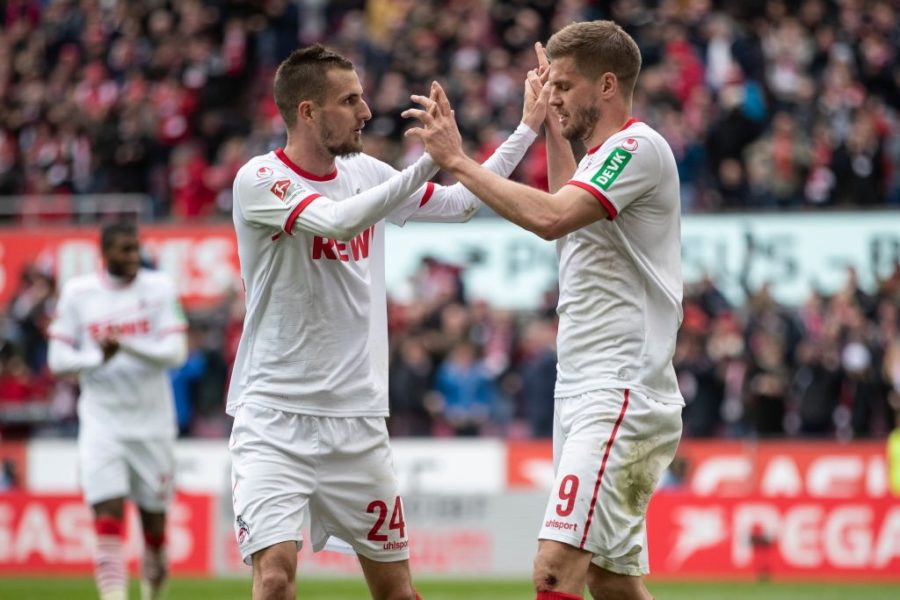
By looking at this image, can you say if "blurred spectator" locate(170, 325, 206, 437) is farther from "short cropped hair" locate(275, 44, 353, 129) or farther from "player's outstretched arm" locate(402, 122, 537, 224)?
"short cropped hair" locate(275, 44, 353, 129)

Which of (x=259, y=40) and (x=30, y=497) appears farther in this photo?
(x=259, y=40)

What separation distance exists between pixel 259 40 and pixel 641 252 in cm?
1859

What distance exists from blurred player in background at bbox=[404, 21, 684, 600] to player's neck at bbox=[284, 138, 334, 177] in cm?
73

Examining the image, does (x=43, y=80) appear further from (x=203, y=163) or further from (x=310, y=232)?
(x=310, y=232)

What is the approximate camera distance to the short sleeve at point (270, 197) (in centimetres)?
718

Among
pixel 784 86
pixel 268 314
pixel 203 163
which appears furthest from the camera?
pixel 203 163

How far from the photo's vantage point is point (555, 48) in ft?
23.4

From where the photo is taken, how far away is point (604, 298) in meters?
6.99

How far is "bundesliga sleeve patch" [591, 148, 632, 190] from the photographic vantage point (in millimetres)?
6836

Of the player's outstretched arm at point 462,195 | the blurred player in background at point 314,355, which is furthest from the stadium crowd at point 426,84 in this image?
the blurred player in background at point 314,355

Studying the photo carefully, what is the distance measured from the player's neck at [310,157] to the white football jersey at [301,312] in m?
0.04

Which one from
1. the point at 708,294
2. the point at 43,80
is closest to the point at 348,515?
the point at 708,294

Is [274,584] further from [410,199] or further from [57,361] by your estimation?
[57,361]

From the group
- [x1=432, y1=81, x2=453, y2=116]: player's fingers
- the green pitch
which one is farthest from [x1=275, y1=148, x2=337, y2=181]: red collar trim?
the green pitch
